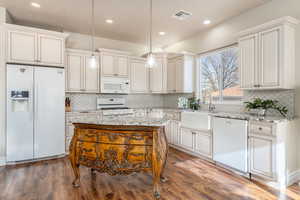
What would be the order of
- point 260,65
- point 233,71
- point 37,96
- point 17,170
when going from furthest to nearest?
point 233,71 < point 37,96 < point 17,170 < point 260,65

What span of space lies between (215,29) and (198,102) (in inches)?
71.5

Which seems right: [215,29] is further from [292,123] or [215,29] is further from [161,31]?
[292,123]

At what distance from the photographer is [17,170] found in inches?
121

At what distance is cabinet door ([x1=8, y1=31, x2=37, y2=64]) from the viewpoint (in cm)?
334

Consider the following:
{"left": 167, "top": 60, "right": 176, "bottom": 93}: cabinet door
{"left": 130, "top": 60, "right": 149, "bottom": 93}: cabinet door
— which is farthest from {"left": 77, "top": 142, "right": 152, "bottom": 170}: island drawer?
{"left": 167, "top": 60, "right": 176, "bottom": 93}: cabinet door

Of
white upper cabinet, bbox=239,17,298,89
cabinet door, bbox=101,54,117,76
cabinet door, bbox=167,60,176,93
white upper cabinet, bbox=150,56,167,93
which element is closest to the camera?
white upper cabinet, bbox=239,17,298,89

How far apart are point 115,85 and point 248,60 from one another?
124 inches

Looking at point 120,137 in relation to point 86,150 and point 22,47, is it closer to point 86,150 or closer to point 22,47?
point 86,150

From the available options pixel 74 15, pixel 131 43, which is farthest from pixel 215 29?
pixel 74 15

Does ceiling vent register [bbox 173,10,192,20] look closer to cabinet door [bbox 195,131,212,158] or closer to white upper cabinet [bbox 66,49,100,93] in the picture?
white upper cabinet [bbox 66,49,100,93]

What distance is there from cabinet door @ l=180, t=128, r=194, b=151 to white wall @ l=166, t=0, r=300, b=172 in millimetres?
1898

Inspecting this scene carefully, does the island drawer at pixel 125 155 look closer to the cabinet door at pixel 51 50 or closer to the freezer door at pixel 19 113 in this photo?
the freezer door at pixel 19 113

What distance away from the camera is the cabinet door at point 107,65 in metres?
4.48

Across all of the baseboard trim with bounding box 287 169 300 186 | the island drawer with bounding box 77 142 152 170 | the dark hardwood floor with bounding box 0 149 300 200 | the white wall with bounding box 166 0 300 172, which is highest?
the white wall with bounding box 166 0 300 172
